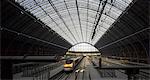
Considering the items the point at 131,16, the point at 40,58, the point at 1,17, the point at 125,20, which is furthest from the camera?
the point at 125,20

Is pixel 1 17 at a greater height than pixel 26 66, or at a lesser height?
greater

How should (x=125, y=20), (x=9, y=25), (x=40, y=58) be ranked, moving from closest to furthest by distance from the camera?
(x=40, y=58) < (x=9, y=25) < (x=125, y=20)

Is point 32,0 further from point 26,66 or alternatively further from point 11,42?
point 26,66

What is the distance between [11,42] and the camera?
138 feet

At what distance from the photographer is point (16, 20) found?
37969mm

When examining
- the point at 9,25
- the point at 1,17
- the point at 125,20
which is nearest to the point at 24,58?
the point at 1,17

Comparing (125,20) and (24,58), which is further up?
(125,20)

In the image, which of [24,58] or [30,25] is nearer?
[24,58]

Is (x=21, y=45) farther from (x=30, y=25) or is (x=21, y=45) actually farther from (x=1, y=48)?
(x=1, y=48)

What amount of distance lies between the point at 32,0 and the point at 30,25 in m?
4.47

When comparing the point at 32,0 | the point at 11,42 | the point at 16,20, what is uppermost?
the point at 32,0

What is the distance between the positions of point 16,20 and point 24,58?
17.2 m

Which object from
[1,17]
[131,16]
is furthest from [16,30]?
[131,16]

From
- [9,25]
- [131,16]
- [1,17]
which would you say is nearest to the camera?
[1,17]
